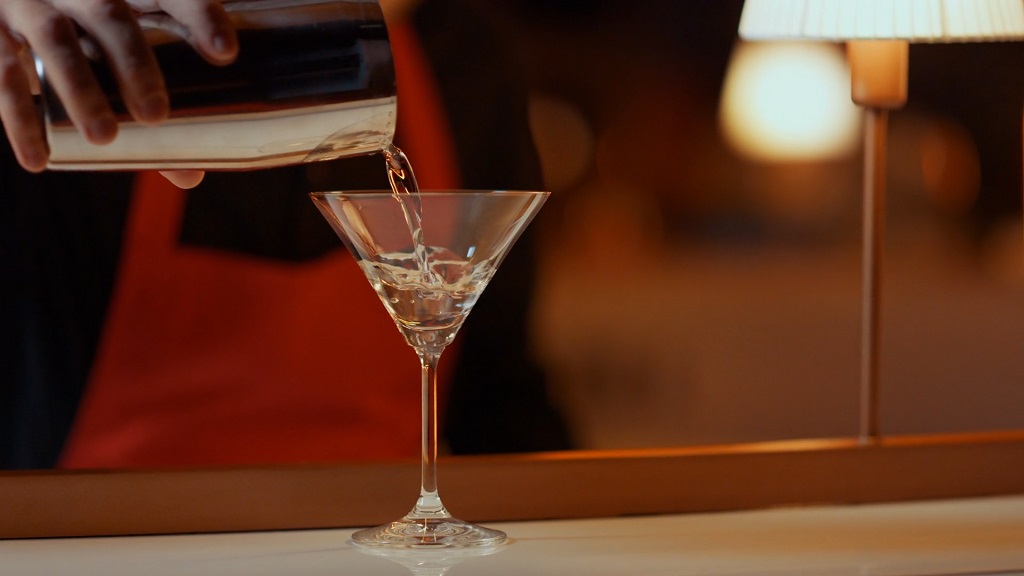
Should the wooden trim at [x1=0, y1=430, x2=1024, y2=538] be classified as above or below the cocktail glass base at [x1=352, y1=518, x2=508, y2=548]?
above

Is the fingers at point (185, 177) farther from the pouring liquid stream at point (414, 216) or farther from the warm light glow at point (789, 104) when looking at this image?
the warm light glow at point (789, 104)

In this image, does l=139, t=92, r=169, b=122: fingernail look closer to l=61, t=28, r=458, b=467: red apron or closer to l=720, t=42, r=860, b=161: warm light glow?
l=61, t=28, r=458, b=467: red apron

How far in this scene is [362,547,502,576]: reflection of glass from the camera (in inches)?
25.5

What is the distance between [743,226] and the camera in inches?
38.2

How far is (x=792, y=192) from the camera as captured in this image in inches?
38.2

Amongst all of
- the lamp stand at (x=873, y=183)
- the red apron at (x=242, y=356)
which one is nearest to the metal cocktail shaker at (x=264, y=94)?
the red apron at (x=242, y=356)

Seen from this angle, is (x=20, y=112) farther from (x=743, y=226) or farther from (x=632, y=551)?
(x=743, y=226)

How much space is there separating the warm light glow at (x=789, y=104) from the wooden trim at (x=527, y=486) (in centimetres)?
26

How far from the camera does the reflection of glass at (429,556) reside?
65cm

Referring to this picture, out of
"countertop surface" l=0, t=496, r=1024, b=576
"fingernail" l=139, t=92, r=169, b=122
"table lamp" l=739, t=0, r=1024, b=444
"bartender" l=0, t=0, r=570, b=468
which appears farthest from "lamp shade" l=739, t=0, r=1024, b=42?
"fingernail" l=139, t=92, r=169, b=122

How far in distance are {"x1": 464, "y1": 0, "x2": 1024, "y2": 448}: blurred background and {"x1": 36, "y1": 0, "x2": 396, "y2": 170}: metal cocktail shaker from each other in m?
0.36

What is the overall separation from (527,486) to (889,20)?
0.43 meters

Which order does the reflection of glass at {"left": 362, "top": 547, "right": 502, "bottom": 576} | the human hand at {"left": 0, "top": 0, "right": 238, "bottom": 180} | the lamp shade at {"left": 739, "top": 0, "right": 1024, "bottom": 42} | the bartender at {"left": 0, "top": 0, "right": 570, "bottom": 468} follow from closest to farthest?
the human hand at {"left": 0, "top": 0, "right": 238, "bottom": 180} < the reflection of glass at {"left": 362, "top": 547, "right": 502, "bottom": 576} < the lamp shade at {"left": 739, "top": 0, "right": 1024, "bottom": 42} < the bartender at {"left": 0, "top": 0, "right": 570, "bottom": 468}

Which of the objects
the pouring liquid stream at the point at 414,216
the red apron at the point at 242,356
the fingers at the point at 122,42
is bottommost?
the red apron at the point at 242,356
